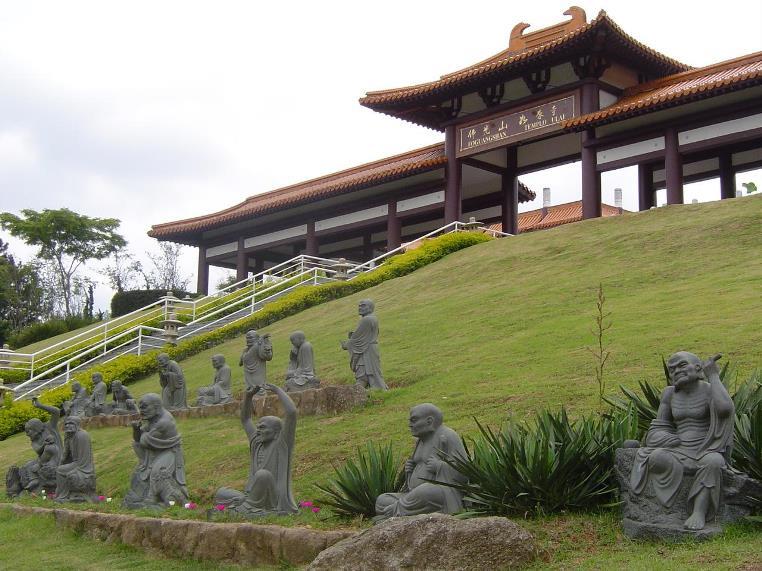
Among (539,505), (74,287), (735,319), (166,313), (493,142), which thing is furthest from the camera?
(74,287)

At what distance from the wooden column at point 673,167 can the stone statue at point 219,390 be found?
14.7 meters

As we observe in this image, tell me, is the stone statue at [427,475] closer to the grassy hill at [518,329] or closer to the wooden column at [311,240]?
the grassy hill at [518,329]

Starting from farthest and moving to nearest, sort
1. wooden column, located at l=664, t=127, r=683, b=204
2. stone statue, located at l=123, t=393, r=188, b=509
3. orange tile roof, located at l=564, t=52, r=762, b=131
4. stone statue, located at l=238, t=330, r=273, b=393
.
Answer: wooden column, located at l=664, t=127, r=683, b=204
orange tile roof, located at l=564, t=52, r=762, b=131
stone statue, located at l=238, t=330, r=273, b=393
stone statue, located at l=123, t=393, r=188, b=509

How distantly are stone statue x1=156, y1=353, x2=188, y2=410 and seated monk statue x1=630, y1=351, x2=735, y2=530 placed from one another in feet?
39.4

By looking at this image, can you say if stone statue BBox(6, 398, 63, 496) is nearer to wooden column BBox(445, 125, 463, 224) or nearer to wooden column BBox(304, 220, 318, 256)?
wooden column BBox(445, 125, 463, 224)

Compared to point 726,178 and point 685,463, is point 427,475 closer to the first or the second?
point 685,463

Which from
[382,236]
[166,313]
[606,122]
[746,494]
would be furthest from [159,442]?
[382,236]

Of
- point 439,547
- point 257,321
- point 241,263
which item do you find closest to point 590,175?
point 257,321

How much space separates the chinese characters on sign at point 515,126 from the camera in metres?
29.9

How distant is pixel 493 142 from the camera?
3188 centimetres

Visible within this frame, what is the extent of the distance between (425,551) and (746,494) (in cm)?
239

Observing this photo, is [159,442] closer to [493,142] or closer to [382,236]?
[493,142]

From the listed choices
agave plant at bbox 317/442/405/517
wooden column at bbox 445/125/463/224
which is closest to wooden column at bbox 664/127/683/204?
wooden column at bbox 445/125/463/224

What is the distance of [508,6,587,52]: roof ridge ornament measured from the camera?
103ft
